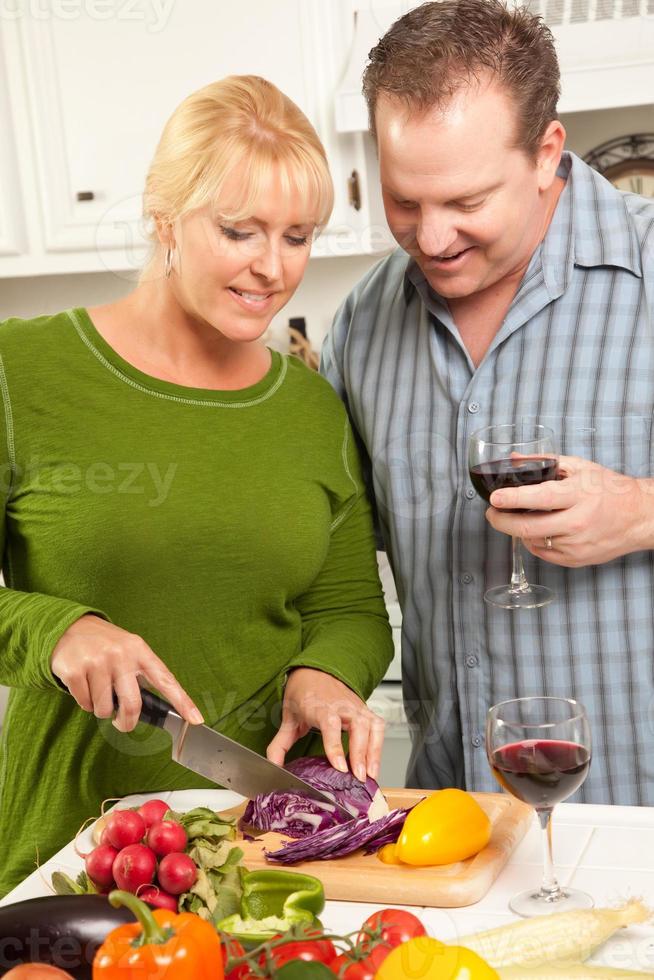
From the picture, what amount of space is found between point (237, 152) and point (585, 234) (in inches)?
21.3

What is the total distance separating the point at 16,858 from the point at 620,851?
0.76 metres

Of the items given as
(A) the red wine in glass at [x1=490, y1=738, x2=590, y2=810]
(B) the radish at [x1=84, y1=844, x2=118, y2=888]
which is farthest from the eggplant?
(A) the red wine in glass at [x1=490, y1=738, x2=590, y2=810]

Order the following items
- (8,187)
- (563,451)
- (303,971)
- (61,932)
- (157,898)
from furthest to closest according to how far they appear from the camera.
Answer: (8,187) → (563,451) → (157,898) → (61,932) → (303,971)

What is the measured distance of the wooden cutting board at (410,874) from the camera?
111 centimetres

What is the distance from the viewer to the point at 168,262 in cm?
147

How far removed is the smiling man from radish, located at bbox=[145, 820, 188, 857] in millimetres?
562

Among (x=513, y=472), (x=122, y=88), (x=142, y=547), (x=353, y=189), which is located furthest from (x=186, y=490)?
(x=122, y=88)

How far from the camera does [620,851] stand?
1.18 metres

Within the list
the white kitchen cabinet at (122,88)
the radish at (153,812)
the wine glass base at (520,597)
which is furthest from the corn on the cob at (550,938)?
the white kitchen cabinet at (122,88)

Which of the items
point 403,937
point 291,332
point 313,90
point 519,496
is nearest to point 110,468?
point 519,496

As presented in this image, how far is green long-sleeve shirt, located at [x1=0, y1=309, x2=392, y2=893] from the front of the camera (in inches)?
55.3

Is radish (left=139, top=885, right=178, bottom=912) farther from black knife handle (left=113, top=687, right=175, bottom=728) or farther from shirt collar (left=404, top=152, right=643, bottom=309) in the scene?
shirt collar (left=404, top=152, right=643, bottom=309)

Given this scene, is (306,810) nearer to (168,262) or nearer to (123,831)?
(123,831)

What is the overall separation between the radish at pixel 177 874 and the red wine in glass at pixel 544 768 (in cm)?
31
